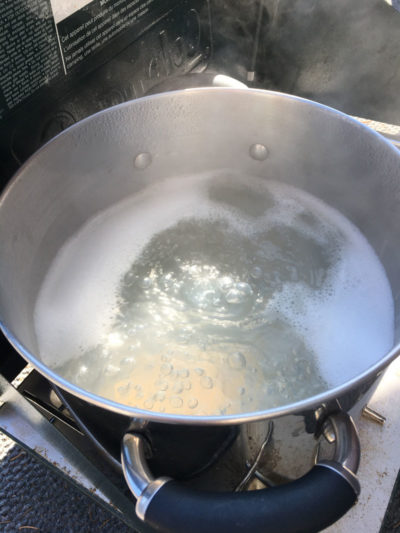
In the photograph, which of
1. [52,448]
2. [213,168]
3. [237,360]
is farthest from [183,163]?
[52,448]

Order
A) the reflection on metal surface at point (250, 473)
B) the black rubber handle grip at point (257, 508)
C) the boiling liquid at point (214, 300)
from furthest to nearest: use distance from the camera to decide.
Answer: the boiling liquid at point (214, 300) → the reflection on metal surface at point (250, 473) → the black rubber handle grip at point (257, 508)

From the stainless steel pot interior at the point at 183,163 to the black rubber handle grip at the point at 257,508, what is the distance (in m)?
→ 0.28

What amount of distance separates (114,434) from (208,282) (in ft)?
1.13

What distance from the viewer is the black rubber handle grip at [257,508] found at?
1.24ft

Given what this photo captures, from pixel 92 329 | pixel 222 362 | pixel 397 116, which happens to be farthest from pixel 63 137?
pixel 397 116

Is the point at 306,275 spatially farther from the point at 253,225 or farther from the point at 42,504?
the point at 42,504

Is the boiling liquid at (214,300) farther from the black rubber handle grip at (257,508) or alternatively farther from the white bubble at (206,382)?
the black rubber handle grip at (257,508)

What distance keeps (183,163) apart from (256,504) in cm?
66

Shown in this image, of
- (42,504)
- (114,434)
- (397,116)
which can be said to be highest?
(114,434)

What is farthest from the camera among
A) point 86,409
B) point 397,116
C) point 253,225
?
point 397,116

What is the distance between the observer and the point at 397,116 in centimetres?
123

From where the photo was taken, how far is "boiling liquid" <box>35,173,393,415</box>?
2.06ft

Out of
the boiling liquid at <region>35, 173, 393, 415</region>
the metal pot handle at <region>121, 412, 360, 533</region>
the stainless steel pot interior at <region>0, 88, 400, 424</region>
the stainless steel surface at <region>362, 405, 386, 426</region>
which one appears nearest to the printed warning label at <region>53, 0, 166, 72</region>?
the stainless steel pot interior at <region>0, 88, 400, 424</region>

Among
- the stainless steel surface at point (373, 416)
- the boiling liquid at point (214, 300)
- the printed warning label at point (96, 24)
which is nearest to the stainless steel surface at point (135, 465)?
the boiling liquid at point (214, 300)
